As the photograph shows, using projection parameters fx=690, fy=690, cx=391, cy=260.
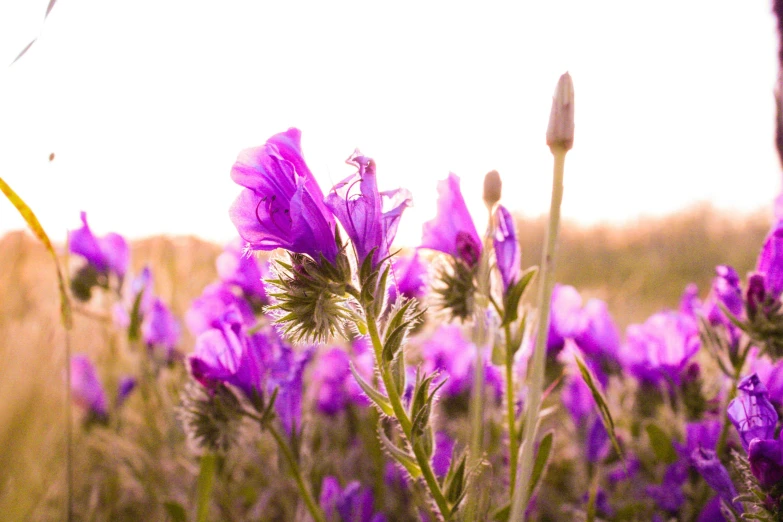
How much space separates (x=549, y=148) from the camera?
81 centimetres

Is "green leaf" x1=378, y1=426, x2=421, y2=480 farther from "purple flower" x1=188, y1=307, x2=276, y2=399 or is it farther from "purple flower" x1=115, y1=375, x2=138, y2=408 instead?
"purple flower" x1=115, y1=375, x2=138, y2=408

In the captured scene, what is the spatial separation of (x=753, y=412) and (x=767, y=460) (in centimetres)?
6

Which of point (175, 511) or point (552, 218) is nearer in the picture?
point (552, 218)

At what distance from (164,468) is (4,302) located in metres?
0.64

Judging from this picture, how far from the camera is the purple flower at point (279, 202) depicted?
850 millimetres

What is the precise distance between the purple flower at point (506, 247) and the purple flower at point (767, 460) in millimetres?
424

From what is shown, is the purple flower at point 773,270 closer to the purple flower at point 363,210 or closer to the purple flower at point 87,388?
the purple flower at point 363,210

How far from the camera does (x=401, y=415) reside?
32.9 inches

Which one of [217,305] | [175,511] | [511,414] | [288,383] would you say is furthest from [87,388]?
[511,414]

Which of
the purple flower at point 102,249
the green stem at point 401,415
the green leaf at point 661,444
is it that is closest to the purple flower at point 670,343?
the green leaf at point 661,444

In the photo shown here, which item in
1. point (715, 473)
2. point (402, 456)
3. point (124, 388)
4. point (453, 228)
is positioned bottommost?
point (124, 388)

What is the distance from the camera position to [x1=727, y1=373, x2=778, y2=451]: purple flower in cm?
88

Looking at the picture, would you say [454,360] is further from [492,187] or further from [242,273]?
[492,187]

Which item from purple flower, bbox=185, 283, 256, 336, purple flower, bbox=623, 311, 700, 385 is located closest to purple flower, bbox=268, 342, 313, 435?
purple flower, bbox=185, 283, 256, 336
